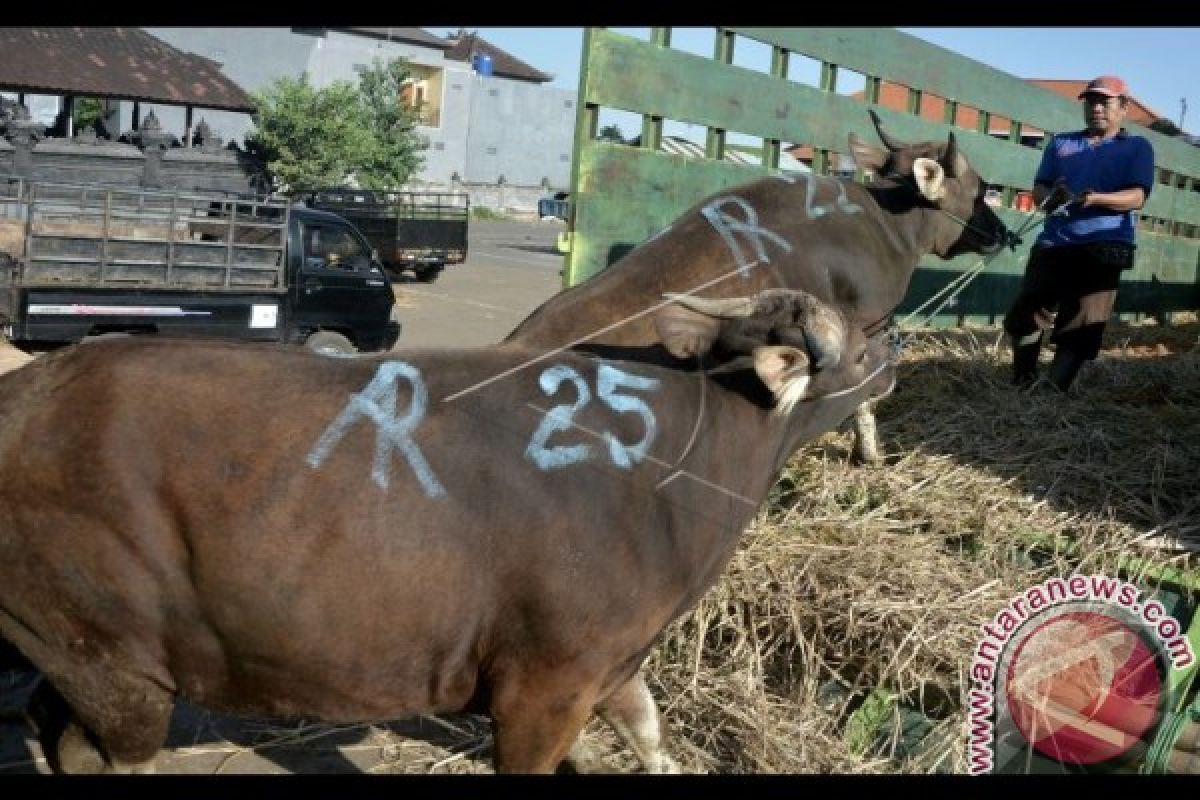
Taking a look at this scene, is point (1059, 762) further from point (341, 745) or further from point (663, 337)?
point (341, 745)

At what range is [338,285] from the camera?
12.9 m

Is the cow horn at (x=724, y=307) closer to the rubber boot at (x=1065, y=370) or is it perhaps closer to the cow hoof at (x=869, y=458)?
the cow hoof at (x=869, y=458)

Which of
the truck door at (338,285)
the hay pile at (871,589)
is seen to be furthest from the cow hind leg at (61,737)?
the truck door at (338,285)

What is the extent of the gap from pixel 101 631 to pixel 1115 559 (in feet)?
12.0

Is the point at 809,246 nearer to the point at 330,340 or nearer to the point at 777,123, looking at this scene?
the point at 777,123

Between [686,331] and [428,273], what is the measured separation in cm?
2053

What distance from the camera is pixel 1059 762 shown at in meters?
4.48

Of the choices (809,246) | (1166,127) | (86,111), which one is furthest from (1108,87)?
(86,111)

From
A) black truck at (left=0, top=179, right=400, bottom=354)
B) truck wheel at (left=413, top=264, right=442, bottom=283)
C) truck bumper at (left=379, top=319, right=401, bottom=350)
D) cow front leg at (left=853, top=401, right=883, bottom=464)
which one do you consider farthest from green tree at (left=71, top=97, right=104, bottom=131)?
cow front leg at (left=853, top=401, right=883, bottom=464)

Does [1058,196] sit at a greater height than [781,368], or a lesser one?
greater

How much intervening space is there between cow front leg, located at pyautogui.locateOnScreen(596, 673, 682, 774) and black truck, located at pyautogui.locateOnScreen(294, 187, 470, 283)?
1919 cm

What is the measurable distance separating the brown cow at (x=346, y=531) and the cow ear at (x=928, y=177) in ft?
8.15

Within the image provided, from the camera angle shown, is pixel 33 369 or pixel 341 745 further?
pixel 341 745
